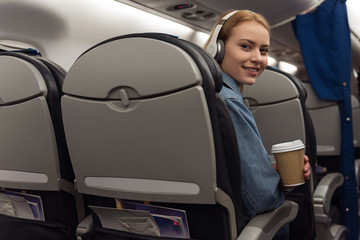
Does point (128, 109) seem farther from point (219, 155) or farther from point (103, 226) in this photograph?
point (103, 226)

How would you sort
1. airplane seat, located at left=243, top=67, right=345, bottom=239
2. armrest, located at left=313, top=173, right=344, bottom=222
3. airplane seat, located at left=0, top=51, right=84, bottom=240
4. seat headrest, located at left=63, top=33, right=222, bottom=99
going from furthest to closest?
1. armrest, located at left=313, top=173, right=344, bottom=222
2. airplane seat, located at left=243, top=67, right=345, bottom=239
3. airplane seat, located at left=0, top=51, right=84, bottom=240
4. seat headrest, located at left=63, top=33, right=222, bottom=99

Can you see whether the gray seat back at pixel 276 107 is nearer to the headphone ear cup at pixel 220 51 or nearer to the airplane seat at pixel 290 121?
the airplane seat at pixel 290 121

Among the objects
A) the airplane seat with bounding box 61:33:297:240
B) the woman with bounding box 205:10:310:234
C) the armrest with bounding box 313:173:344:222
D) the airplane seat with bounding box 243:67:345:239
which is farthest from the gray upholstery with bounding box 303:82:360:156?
the airplane seat with bounding box 61:33:297:240

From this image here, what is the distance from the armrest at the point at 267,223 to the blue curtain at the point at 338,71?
1742mm

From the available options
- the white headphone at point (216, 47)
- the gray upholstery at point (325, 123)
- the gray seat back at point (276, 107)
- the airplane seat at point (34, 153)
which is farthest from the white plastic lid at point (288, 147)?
the gray upholstery at point (325, 123)

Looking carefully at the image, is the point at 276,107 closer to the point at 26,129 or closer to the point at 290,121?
the point at 290,121

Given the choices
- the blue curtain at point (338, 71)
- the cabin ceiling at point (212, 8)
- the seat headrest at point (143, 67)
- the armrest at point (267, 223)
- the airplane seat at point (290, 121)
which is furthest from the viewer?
the cabin ceiling at point (212, 8)

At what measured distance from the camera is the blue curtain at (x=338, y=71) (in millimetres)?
2895

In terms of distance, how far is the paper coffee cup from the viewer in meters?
1.33

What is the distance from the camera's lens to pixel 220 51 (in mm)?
1601

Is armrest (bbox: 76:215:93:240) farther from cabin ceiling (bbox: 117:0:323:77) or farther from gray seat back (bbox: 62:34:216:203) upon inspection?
cabin ceiling (bbox: 117:0:323:77)

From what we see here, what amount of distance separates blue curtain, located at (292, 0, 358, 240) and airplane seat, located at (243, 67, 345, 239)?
80 centimetres

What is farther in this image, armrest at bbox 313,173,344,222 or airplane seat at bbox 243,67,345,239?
armrest at bbox 313,173,344,222

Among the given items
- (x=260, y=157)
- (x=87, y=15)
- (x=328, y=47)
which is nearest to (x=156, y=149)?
(x=260, y=157)
